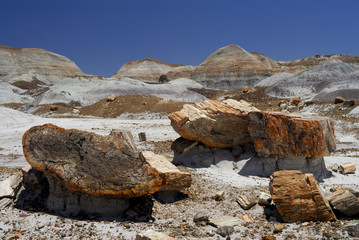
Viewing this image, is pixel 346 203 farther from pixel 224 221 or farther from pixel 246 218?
pixel 224 221

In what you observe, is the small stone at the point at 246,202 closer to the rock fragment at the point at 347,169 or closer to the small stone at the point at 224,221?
the small stone at the point at 224,221

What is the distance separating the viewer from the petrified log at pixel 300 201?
175 inches

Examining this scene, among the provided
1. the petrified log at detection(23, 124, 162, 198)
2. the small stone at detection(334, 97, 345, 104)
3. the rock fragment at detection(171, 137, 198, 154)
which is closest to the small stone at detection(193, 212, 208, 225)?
the petrified log at detection(23, 124, 162, 198)

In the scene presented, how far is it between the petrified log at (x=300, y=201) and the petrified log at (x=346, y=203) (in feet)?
0.66

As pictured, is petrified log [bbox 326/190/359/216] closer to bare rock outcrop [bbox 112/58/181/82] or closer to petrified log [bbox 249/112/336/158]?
petrified log [bbox 249/112/336/158]

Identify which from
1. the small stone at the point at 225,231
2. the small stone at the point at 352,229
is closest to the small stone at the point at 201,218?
the small stone at the point at 225,231

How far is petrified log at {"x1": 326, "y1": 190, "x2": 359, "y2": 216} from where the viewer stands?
4449 millimetres

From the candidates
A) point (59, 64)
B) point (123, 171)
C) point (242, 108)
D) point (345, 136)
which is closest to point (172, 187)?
point (123, 171)

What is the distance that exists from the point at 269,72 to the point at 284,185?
6253 centimetres

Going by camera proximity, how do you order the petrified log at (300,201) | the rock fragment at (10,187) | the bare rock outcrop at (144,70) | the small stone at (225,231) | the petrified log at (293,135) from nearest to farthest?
the small stone at (225,231) < the petrified log at (300,201) < the rock fragment at (10,187) < the petrified log at (293,135) < the bare rock outcrop at (144,70)

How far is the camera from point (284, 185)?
467 centimetres

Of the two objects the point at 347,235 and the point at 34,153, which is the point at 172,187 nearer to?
the point at 34,153

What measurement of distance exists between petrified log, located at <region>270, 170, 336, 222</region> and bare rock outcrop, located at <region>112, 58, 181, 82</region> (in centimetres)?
8135

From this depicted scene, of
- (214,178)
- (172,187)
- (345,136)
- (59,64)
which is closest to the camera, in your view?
(172,187)
